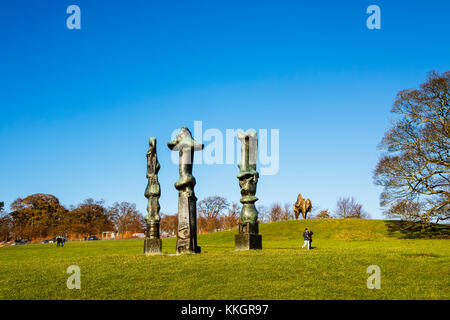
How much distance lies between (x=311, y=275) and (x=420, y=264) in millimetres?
4538

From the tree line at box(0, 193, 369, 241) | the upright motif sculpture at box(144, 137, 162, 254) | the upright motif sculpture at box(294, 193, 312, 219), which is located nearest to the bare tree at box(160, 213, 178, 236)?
the tree line at box(0, 193, 369, 241)

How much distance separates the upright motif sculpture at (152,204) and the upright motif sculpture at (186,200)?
9.21 feet

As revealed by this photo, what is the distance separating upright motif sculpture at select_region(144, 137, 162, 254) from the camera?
755 inches

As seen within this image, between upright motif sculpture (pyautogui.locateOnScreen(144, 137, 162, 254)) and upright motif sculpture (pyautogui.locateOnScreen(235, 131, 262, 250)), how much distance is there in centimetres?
471

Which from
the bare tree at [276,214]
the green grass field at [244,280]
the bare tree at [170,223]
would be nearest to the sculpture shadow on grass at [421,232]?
the green grass field at [244,280]

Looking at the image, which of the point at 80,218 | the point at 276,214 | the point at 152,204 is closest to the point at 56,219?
the point at 80,218

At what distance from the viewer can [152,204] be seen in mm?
20391

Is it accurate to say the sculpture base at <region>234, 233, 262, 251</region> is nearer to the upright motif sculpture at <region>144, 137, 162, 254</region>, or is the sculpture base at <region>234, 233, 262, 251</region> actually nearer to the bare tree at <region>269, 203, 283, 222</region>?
the upright motif sculpture at <region>144, 137, 162, 254</region>

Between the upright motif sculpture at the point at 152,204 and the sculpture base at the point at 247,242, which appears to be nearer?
the sculpture base at the point at 247,242

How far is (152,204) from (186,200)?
4.33 metres

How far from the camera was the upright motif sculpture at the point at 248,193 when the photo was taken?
57.5ft

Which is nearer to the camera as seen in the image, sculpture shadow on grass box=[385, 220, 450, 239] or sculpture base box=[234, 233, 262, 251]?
sculpture base box=[234, 233, 262, 251]

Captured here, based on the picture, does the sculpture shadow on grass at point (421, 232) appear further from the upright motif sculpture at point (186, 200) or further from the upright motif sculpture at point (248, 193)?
the upright motif sculpture at point (186, 200)
